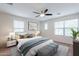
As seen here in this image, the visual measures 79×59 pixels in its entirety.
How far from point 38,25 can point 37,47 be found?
1.46 ft

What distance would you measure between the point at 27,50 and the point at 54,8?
93 centimetres

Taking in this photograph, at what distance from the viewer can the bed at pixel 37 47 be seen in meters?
1.52

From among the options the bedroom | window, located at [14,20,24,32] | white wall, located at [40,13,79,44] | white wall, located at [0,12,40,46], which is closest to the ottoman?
the bedroom

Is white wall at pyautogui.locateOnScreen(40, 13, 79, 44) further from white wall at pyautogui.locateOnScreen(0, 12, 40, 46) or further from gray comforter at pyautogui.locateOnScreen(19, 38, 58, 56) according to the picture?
white wall at pyautogui.locateOnScreen(0, 12, 40, 46)

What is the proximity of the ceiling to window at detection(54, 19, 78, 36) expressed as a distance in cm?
17

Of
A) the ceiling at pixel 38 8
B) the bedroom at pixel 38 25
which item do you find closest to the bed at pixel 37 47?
the bedroom at pixel 38 25

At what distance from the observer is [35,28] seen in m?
1.67

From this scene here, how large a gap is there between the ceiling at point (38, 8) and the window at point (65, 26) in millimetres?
167

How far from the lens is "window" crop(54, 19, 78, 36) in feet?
4.99

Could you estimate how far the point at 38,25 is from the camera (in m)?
1.69

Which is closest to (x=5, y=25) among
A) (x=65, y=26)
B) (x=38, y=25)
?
(x=38, y=25)

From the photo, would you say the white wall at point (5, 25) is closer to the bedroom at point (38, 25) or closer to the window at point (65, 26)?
the bedroom at point (38, 25)

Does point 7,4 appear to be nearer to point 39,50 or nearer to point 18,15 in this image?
point 18,15

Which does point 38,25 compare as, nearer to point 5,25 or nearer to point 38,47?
point 38,47
